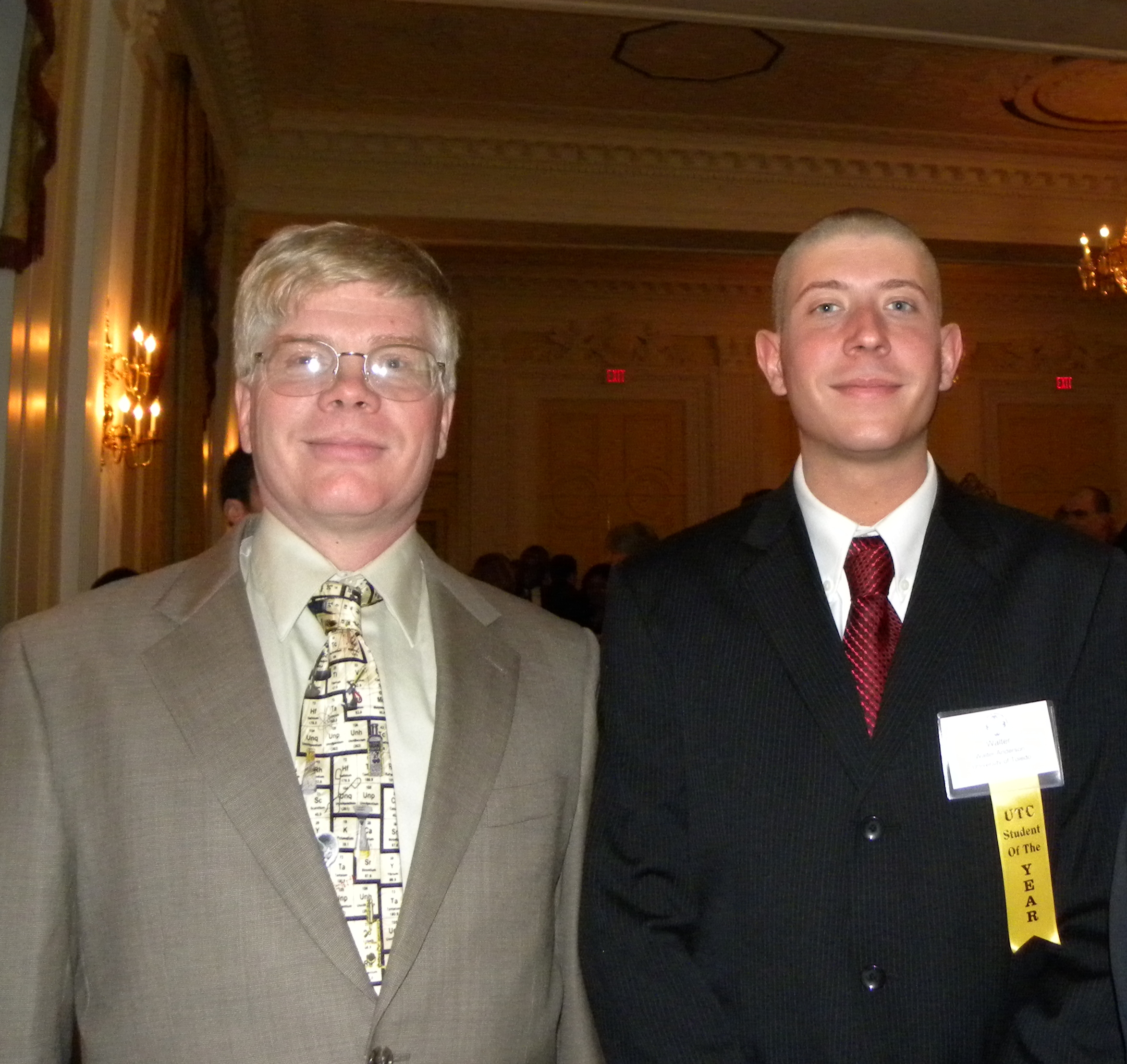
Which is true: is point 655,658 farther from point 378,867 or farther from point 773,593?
point 378,867

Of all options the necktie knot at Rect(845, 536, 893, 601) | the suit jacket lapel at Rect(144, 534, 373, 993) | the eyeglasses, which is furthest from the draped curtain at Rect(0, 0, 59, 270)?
the necktie knot at Rect(845, 536, 893, 601)

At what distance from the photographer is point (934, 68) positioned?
7.66 m

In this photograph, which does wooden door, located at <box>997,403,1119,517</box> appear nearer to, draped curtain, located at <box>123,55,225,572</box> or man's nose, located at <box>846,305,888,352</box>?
draped curtain, located at <box>123,55,225,572</box>

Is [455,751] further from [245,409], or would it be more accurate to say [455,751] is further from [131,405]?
[131,405]

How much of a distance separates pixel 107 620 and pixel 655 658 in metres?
0.78

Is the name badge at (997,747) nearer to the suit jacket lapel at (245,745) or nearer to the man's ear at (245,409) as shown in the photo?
the suit jacket lapel at (245,745)

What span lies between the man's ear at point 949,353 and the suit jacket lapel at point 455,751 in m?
0.82

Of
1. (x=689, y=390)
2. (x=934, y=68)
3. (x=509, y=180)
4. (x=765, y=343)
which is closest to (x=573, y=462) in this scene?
(x=689, y=390)

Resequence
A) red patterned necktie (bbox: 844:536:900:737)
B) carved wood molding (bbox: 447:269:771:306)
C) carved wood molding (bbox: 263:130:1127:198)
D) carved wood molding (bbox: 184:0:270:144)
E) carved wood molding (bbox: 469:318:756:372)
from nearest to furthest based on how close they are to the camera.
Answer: red patterned necktie (bbox: 844:536:900:737), carved wood molding (bbox: 184:0:270:144), carved wood molding (bbox: 263:130:1127:198), carved wood molding (bbox: 447:269:771:306), carved wood molding (bbox: 469:318:756:372)

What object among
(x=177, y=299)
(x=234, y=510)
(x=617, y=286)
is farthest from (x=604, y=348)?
(x=234, y=510)

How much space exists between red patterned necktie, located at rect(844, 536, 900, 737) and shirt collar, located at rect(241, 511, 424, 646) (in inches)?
25.8

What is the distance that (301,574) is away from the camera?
5.44 feet

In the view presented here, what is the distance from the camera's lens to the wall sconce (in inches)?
203

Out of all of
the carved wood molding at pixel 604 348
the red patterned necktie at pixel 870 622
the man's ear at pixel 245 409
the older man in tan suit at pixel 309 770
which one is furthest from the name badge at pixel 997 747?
the carved wood molding at pixel 604 348
